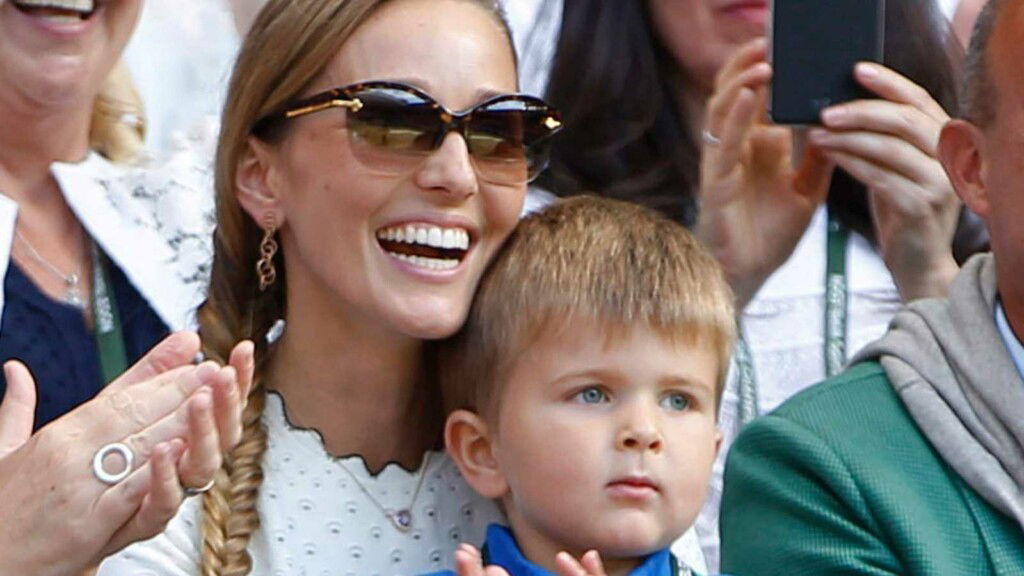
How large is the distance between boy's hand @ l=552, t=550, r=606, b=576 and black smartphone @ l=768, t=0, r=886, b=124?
1.02 meters

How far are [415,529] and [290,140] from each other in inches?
21.1

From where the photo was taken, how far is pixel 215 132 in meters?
4.39

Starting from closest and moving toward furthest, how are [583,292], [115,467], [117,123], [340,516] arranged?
[115,467] → [583,292] → [340,516] → [117,123]

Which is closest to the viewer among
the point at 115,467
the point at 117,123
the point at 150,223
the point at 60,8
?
the point at 115,467

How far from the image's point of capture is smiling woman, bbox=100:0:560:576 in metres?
3.27

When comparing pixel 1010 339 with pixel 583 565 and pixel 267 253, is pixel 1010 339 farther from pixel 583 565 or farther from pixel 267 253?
pixel 267 253

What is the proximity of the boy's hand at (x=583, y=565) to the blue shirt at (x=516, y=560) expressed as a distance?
0.57 ft

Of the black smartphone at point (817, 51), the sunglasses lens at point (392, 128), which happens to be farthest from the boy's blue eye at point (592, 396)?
the black smartphone at point (817, 51)

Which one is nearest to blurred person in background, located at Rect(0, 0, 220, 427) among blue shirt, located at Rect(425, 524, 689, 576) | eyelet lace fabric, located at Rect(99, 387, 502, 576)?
eyelet lace fabric, located at Rect(99, 387, 502, 576)

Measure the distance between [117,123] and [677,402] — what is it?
1458mm

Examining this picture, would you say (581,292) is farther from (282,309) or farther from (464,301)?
(282,309)

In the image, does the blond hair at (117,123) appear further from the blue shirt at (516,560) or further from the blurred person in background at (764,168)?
the blue shirt at (516,560)

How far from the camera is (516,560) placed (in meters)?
3.17

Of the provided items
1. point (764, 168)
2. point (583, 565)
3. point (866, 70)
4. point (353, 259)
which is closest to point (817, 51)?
point (866, 70)
